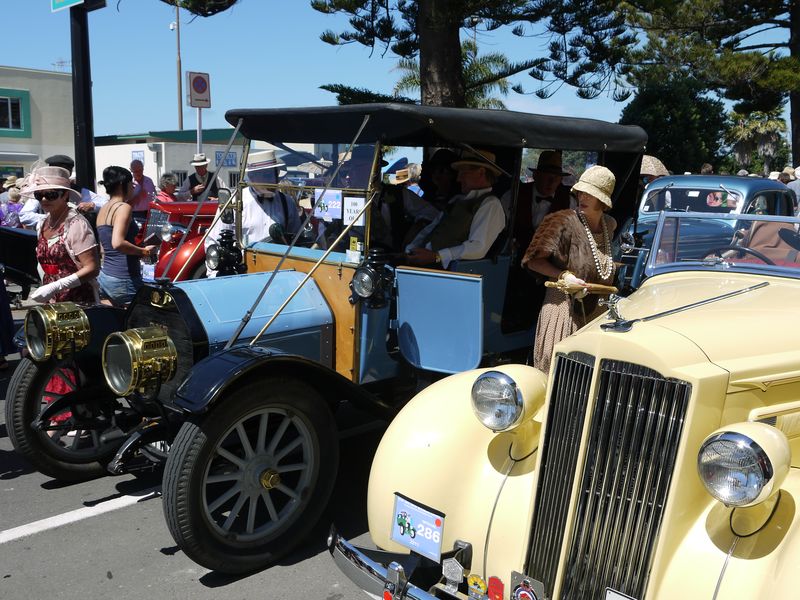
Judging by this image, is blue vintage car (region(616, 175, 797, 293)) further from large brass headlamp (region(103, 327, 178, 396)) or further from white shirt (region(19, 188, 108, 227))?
white shirt (region(19, 188, 108, 227))

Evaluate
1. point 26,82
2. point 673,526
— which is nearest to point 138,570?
point 673,526

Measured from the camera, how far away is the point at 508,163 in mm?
4977

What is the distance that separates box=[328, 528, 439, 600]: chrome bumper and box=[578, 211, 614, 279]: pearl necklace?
7.48ft

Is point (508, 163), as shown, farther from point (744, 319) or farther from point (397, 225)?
point (744, 319)

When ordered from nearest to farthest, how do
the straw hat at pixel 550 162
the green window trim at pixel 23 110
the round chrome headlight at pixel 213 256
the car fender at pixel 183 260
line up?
the round chrome headlight at pixel 213 256 → the straw hat at pixel 550 162 → the car fender at pixel 183 260 → the green window trim at pixel 23 110

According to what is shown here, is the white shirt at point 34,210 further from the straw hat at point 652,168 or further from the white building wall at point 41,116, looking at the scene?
the white building wall at point 41,116

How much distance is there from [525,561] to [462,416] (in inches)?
25.5

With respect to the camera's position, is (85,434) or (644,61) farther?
(644,61)

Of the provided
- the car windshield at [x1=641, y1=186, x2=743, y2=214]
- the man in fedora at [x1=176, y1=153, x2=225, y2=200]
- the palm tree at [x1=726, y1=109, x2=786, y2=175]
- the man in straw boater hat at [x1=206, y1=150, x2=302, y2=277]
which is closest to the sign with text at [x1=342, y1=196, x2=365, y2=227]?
the man in straw boater hat at [x1=206, y1=150, x2=302, y2=277]

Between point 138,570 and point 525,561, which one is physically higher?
point 525,561

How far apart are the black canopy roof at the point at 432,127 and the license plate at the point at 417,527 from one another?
213 cm

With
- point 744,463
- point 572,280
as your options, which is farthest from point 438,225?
point 744,463

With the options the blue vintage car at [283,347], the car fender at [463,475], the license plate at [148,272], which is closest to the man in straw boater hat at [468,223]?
the blue vintage car at [283,347]

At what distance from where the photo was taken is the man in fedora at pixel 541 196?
5352mm
